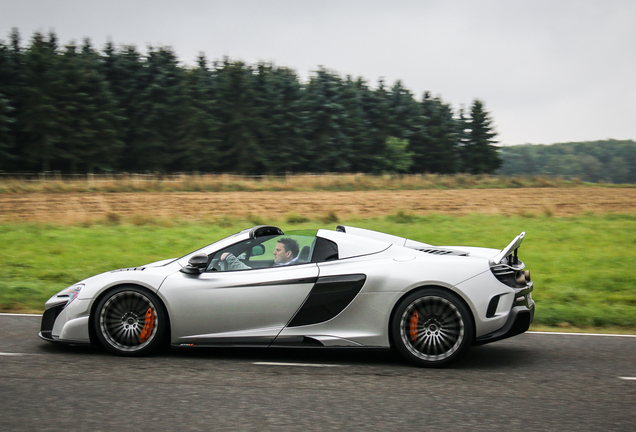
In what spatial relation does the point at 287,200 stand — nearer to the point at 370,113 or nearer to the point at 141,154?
the point at 141,154

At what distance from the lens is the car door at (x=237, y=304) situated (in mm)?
5520

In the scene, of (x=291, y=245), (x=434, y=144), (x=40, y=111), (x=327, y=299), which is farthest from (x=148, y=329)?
(x=434, y=144)

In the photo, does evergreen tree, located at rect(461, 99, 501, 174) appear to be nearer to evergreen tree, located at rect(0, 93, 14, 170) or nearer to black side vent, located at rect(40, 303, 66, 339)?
evergreen tree, located at rect(0, 93, 14, 170)

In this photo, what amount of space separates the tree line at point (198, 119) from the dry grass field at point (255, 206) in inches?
1008

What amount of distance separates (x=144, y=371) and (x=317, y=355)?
5.27ft

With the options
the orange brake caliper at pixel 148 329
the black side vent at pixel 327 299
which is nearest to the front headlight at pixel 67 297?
the orange brake caliper at pixel 148 329

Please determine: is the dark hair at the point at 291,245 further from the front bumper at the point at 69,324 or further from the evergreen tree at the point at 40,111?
the evergreen tree at the point at 40,111

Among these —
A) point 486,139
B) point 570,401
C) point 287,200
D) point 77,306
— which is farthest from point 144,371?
point 486,139

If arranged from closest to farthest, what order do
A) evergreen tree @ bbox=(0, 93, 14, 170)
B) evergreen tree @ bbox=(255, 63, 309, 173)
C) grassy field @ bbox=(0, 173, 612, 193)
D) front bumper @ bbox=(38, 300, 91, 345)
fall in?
front bumper @ bbox=(38, 300, 91, 345) → grassy field @ bbox=(0, 173, 612, 193) → evergreen tree @ bbox=(0, 93, 14, 170) → evergreen tree @ bbox=(255, 63, 309, 173)

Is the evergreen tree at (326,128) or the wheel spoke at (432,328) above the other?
the evergreen tree at (326,128)

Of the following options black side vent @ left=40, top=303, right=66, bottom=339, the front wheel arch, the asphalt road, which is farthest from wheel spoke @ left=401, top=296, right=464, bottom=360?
black side vent @ left=40, top=303, right=66, bottom=339

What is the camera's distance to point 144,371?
5.19 metres

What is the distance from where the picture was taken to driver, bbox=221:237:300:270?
575 cm

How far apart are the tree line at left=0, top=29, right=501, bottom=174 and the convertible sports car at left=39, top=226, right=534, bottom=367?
47482 millimetres
